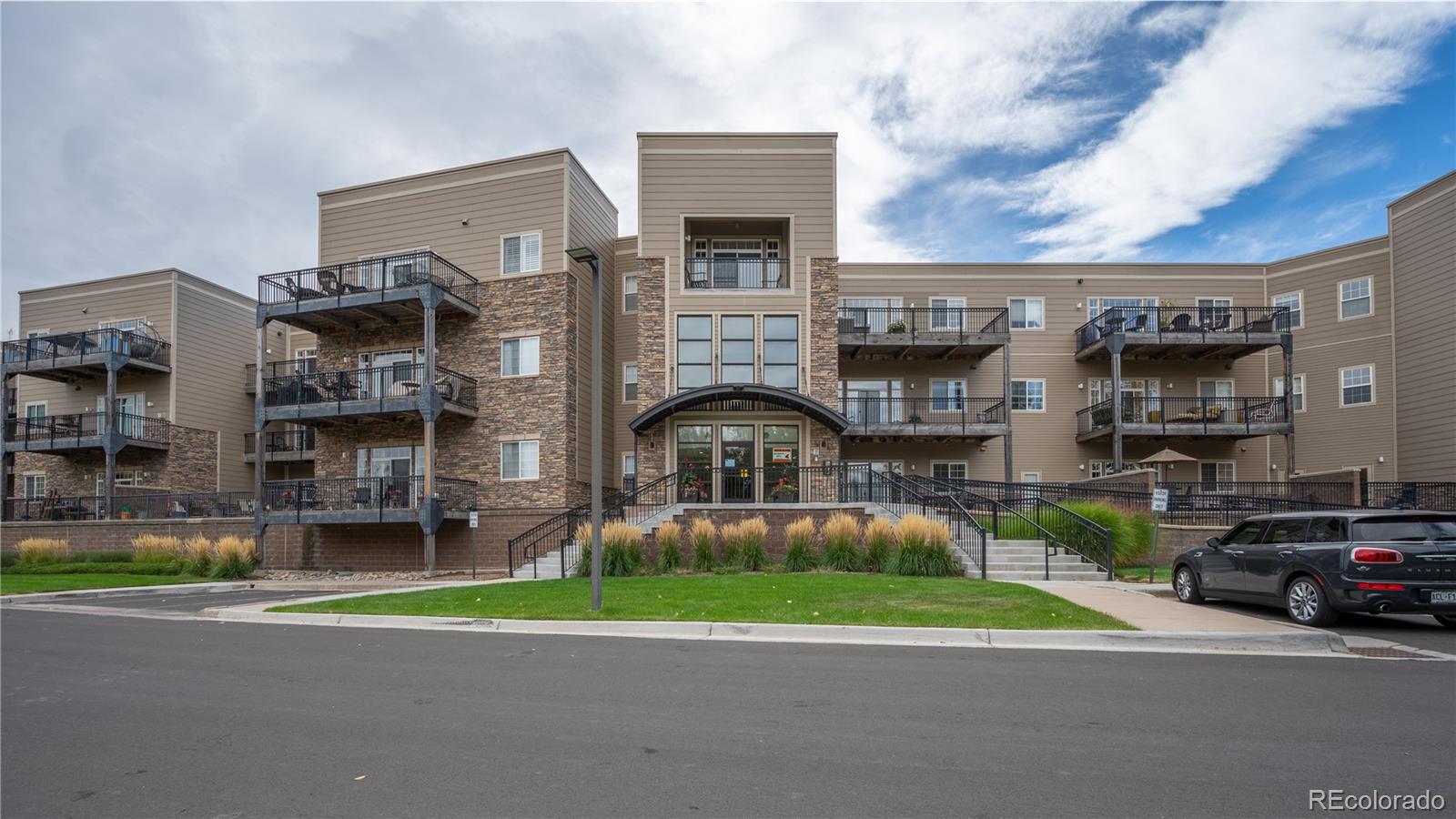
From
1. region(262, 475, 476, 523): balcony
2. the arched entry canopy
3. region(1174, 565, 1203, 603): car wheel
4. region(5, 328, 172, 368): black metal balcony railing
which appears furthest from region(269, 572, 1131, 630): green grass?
region(5, 328, 172, 368): black metal balcony railing

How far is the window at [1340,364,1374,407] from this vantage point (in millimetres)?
29703

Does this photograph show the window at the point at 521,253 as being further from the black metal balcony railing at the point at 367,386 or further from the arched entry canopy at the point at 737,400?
the arched entry canopy at the point at 737,400

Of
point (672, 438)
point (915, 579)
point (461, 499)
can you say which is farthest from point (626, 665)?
point (461, 499)

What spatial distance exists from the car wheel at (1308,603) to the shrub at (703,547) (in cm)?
1060

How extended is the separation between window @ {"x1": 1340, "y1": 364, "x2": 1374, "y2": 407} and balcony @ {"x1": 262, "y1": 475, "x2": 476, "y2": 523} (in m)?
29.3

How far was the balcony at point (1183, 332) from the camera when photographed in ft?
97.5

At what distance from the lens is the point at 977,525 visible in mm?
16391

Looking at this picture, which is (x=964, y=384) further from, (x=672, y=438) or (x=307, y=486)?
(x=307, y=486)

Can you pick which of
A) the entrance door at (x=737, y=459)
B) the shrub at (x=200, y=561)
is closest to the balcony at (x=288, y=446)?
the shrub at (x=200, y=561)

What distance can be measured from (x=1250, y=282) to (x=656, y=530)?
25.6m

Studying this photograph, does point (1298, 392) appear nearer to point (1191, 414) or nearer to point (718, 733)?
point (1191, 414)

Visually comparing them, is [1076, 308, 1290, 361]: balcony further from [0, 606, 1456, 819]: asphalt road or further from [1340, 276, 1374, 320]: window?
[0, 606, 1456, 819]: asphalt road

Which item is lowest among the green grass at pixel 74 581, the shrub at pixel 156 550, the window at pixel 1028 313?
the green grass at pixel 74 581

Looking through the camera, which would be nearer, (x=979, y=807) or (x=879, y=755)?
(x=979, y=807)
